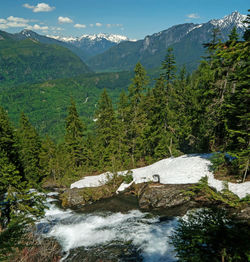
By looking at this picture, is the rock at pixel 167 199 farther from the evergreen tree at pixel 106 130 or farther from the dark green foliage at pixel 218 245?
the evergreen tree at pixel 106 130

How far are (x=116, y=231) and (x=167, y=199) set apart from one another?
4.86 meters

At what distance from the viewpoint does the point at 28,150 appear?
3472 cm

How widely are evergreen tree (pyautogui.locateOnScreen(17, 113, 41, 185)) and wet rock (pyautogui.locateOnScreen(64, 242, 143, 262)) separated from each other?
27.1m

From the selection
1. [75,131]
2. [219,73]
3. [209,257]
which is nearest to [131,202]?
[209,257]

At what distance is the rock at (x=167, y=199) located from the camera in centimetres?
1376

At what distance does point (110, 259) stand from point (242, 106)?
32.8ft

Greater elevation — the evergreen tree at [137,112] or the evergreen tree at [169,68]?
the evergreen tree at [169,68]

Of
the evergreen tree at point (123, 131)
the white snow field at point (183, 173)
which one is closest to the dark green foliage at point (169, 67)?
the evergreen tree at point (123, 131)

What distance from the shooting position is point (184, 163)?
743 inches

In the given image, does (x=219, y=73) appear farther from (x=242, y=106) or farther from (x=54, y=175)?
(x=54, y=175)

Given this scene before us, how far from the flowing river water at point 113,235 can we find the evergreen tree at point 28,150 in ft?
71.2

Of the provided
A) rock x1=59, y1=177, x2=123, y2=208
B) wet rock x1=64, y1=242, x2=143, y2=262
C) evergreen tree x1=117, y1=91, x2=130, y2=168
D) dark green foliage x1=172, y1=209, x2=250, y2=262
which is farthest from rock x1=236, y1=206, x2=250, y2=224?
evergreen tree x1=117, y1=91, x2=130, y2=168

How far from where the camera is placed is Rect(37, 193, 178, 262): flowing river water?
968cm

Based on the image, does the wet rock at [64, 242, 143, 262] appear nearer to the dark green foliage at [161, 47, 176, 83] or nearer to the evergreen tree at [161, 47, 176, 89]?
the evergreen tree at [161, 47, 176, 89]
